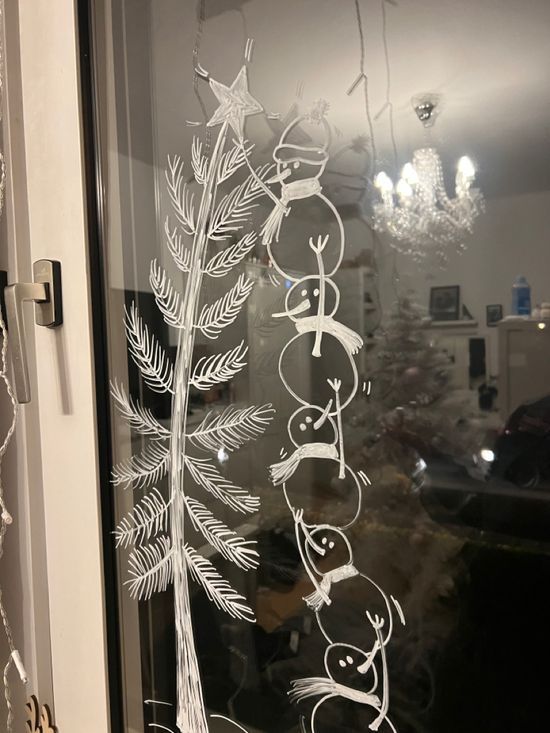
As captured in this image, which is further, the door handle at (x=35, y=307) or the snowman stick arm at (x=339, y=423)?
the door handle at (x=35, y=307)

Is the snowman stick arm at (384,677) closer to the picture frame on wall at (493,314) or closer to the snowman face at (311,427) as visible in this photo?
the snowman face at (311,427)

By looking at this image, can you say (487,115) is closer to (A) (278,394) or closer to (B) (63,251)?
(A) (278,394)

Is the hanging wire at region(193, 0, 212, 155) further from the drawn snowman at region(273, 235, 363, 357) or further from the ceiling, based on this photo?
the drawn snowman at region(273, 235, 363, 357)

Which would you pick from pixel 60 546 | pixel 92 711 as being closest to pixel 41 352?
pixel 60 546

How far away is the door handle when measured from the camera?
2.16 ft

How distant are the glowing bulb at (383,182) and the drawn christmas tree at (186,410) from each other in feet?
0.42

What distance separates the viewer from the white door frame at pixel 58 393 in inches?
26.4

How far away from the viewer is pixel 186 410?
1.95 feet

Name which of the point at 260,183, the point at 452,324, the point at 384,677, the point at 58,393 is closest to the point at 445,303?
the point at 452,324

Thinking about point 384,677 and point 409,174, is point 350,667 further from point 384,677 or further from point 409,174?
point 409,174

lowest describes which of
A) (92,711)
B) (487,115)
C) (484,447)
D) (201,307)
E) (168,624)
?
(92,711)

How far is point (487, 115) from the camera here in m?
0.40

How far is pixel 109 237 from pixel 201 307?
18cm

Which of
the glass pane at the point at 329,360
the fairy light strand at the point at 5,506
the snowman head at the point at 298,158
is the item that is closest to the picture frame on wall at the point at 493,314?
the glass pane at the point at 329,360
